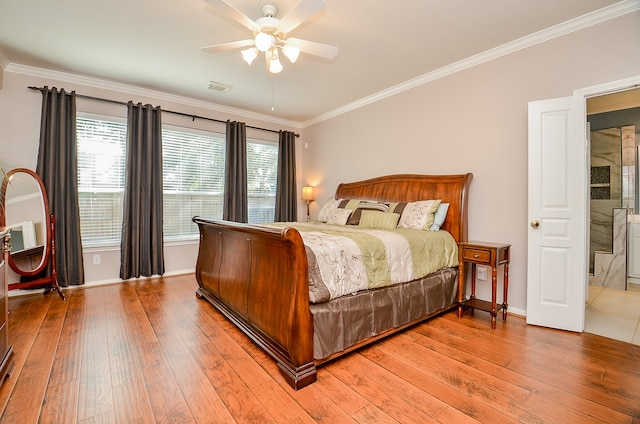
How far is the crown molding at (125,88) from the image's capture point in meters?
3.57

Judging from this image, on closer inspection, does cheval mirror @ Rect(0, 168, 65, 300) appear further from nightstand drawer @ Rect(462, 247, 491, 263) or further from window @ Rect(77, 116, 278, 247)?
nightstand drawer @ Rect(462, 247, 491, 263)

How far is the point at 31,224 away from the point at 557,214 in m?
5.47

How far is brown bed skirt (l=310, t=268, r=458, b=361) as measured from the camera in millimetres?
1966

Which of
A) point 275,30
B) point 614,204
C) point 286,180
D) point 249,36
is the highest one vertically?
point 249,36

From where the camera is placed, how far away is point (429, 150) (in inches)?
147

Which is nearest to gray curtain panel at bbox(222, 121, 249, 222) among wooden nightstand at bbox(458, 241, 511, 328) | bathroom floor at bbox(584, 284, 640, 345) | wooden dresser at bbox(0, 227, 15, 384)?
wooden dresser at bbox(0, 227, 15, 384)

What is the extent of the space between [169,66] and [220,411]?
359cm

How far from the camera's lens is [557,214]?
263cm

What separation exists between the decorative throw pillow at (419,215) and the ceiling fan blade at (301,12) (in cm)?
217

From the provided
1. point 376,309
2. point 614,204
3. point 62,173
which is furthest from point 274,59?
point 614,204

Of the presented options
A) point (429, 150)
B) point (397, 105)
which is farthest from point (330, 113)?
point (429, 150)

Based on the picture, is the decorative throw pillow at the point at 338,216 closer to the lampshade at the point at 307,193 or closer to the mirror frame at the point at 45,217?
the lampshade at the point at 307,193

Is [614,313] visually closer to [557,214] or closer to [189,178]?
[557,214]

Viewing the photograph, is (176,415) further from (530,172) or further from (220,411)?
(530,172)
